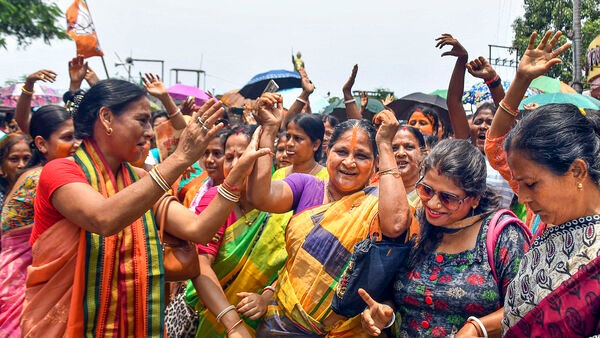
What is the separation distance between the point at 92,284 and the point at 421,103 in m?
5.19

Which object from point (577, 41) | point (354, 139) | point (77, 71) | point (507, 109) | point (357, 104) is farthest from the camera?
point (577, 41)

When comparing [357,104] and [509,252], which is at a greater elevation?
[357,104]

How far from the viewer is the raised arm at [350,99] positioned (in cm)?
509

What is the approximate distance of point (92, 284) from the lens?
2.28 meters

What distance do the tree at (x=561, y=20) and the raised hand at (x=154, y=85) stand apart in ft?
58.6

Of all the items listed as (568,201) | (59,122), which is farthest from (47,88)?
(568,201)

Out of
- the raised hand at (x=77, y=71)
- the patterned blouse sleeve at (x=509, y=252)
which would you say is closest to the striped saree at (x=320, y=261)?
the patterned blouse sleeve at (x=509, y=252)

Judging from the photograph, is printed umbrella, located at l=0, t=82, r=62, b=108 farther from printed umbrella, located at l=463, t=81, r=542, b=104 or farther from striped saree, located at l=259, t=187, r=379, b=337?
striped saree, located at l=259, t=187, r=379, b=337

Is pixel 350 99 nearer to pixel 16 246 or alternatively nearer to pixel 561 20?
pixel 16 246

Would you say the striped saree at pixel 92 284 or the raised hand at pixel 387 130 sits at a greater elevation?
the raised hand at pixel 387 130

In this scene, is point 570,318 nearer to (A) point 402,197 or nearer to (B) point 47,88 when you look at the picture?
(A) point 402,197

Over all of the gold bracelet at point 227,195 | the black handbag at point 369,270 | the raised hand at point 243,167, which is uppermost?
the raised hand at point 243,167

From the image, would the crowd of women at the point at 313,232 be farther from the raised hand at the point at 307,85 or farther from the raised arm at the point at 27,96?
the raised arm at the point at 27,96

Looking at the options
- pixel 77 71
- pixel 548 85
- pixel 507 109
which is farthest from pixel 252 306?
pixel 548 85
